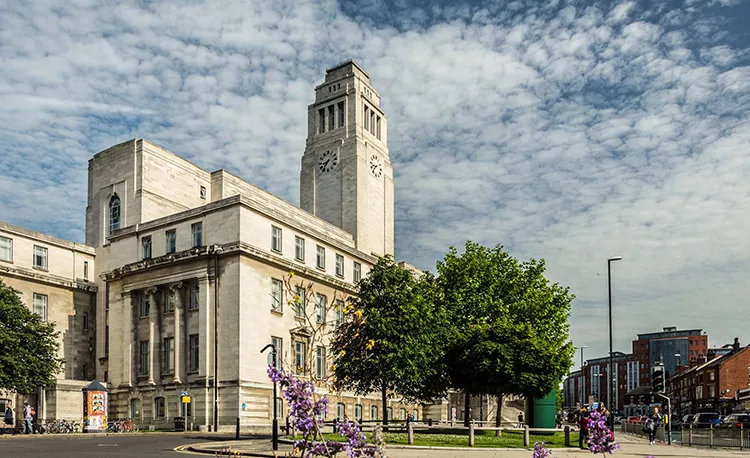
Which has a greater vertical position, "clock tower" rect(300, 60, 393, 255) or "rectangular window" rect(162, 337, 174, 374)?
"clock tower" rect(300, 60, 393, 255)

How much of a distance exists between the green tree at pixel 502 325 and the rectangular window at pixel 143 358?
22389 millimetres

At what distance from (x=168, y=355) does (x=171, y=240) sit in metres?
8.47

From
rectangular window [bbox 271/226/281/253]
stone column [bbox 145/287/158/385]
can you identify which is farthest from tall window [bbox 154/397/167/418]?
rectangular window [bbox 271/226/281/253]

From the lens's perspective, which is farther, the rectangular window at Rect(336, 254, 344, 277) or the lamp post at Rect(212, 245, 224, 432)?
the rectangular window at Rect(336, 254, 344, 277)

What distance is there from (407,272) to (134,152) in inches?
1231

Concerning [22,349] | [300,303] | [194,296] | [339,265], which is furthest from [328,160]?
[22,349]

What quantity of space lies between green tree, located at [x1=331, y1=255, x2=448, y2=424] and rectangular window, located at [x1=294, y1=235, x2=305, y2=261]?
16.5 m

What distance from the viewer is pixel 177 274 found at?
51.7 m

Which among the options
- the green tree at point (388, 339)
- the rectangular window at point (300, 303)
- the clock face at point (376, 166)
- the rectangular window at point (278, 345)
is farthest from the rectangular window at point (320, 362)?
the clock face at point (376, 166)

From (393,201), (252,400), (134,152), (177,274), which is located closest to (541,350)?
(252,400)

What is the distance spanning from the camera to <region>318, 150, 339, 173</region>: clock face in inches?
3179

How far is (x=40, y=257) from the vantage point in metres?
56.6

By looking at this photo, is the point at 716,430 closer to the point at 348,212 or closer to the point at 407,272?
the point at 407,272

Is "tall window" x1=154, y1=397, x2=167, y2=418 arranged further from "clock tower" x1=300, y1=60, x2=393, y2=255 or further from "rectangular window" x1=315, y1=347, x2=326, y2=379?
"clock tower" x1=300, y1=60, x2=393, y2=255
